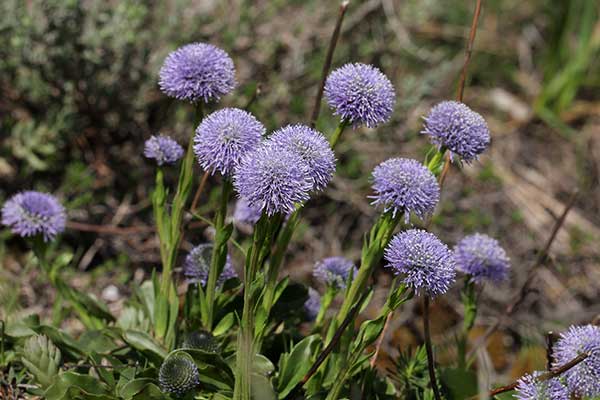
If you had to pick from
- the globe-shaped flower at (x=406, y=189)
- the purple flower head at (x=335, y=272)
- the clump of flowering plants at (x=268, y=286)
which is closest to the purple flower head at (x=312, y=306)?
the clump of flowering plants at (x=268, y=286)

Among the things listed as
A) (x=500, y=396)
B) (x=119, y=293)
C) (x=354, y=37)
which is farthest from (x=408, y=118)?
(x=500, y=396)

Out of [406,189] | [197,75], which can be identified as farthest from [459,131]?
[197,75]

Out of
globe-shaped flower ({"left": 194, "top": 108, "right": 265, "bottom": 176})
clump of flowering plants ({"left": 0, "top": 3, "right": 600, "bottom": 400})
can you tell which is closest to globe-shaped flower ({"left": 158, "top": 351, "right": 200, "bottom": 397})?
clump of flowering plants ({"left": 0, "top": 3, "right": 600, "bottom": 400})

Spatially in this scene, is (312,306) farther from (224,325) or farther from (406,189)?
(406,189)

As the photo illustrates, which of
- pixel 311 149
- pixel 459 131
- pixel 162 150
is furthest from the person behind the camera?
pixel 162 150

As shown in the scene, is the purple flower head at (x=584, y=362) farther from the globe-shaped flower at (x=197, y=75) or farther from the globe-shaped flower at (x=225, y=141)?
the globe-shaped flower at (x=197, y=75)

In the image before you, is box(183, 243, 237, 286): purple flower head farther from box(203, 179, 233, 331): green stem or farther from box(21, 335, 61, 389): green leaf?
box(21, 335, 61, 389): green leaf
